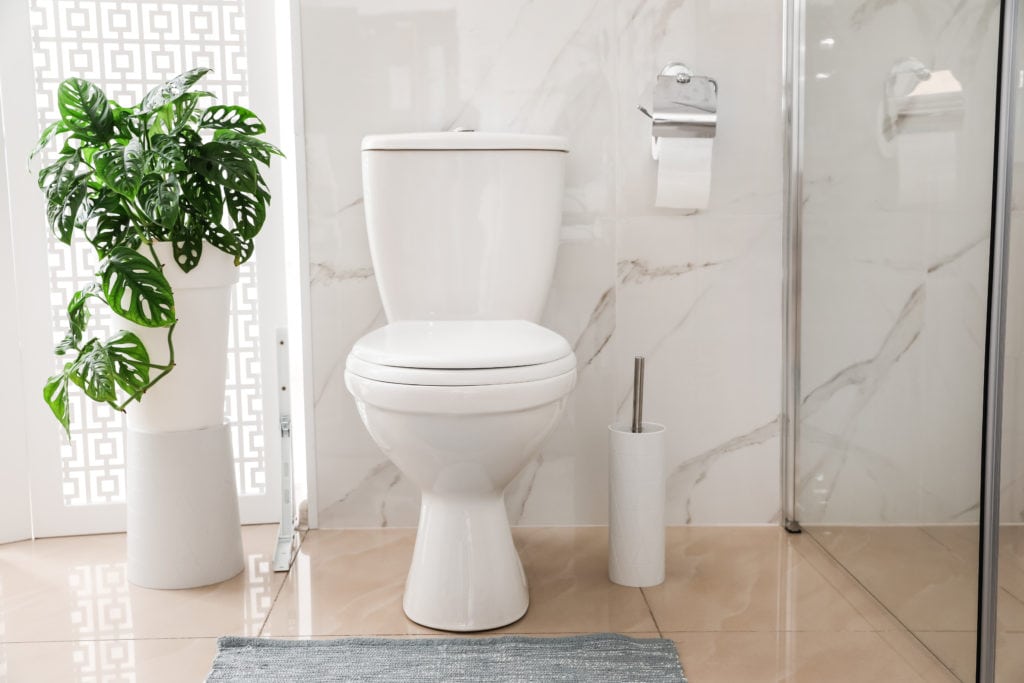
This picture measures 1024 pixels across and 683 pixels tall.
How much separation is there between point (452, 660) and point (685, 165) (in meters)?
1.04

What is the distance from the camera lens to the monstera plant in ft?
5.26

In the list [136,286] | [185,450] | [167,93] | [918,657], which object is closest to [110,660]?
[185,450]

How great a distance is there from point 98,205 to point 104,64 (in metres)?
0.53

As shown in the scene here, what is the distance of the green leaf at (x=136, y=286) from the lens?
1606 millimetres

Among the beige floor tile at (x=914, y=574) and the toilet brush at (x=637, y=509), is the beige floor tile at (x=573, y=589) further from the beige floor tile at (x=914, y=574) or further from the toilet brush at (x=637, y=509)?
the beige floor tile at (x=914, y=574)

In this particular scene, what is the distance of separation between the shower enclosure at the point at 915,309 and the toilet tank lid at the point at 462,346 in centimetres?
57

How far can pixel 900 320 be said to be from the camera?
156cm

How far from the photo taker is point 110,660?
4.97ft

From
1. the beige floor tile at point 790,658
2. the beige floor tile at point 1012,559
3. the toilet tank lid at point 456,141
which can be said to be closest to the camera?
the beige floor tile at point 1012,559

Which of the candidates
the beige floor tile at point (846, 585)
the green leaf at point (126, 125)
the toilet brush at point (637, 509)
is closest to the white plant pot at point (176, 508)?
the green leaf at point (126, 125)

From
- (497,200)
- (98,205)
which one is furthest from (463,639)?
(98,205)

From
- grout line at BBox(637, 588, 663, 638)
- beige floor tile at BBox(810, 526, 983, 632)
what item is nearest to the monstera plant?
grout line at BBox(637, 588, 663, 638)

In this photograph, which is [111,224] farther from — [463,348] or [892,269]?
[892,269]

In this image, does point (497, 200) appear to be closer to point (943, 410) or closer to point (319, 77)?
point (319, 77)
